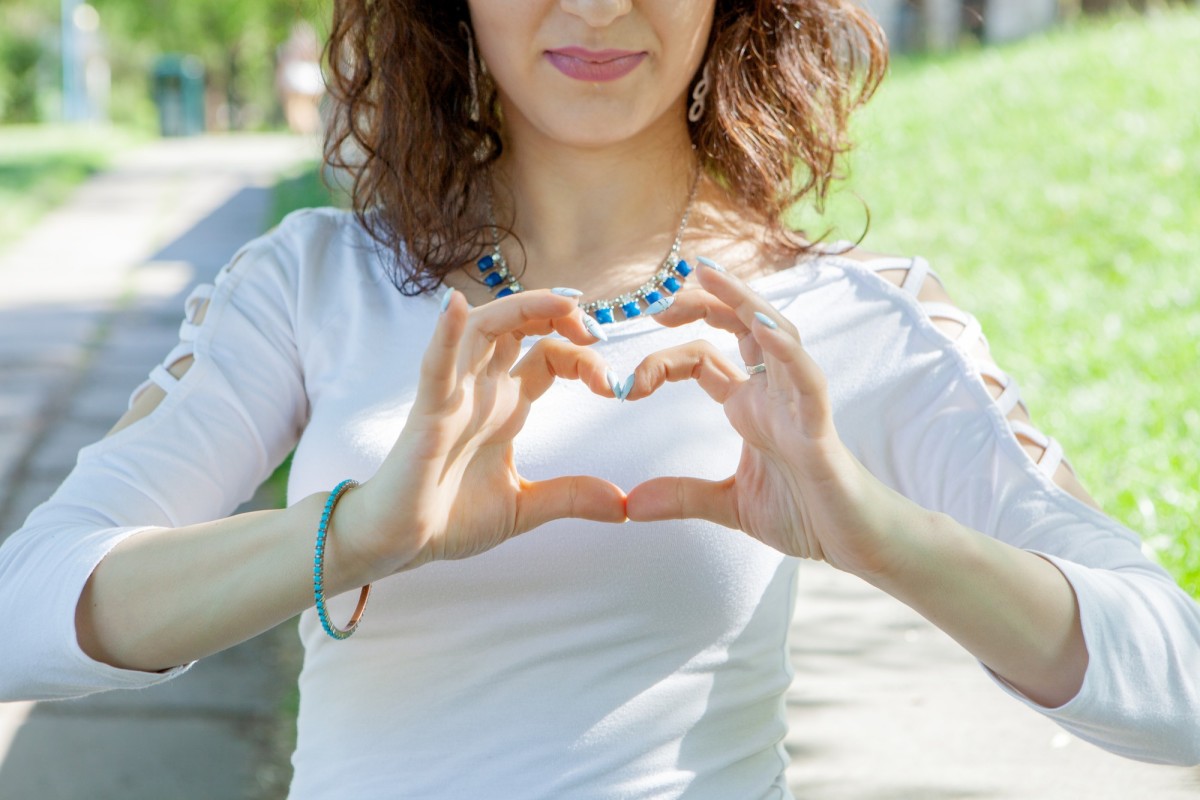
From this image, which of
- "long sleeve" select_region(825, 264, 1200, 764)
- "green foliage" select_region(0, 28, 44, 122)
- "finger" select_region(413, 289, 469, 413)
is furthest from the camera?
"green foliage" select_region(0, 28, 44, 122)

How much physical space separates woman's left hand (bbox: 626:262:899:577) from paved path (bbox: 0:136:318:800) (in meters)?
1.74

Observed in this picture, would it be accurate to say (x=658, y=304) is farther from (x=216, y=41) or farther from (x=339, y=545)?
(x=216, y=41)

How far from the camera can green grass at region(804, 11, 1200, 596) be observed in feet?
12.8

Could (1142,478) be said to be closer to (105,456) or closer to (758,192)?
(758,192)

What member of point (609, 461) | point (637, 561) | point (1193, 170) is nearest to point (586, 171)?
point (609, 461)

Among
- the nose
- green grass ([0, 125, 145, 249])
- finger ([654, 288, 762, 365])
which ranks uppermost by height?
the nose

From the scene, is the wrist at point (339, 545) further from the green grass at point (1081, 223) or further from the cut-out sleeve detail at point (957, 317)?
the green grass at point (1081, 223)

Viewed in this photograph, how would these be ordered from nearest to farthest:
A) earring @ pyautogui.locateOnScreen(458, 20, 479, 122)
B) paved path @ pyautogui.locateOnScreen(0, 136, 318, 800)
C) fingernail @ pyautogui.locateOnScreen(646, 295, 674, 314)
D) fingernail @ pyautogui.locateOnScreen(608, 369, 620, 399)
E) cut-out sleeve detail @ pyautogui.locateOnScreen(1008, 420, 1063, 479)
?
fingernail @ pyautogui.locateOnScreen(608, 369, 620, 399)
cut-out sleeve detail @ pyautogui.locateOnScreen(1008, 420, 1063, 479)
fingernail @ pyautogui.locateOnScreen(646, 295, 674, 314)
earring @ pyautogui.locateOnScreen(458, 20, 479, 122)
paved path @ pyautogui.locateOnScreen(0, 136, 318, 800)

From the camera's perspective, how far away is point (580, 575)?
1.76 m

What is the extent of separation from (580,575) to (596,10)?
685 millimetres

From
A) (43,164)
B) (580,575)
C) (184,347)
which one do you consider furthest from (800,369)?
(43,164)

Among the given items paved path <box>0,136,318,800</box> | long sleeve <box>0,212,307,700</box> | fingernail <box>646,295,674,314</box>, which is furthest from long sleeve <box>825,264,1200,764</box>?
paved path <box>0,136,318,800</box>

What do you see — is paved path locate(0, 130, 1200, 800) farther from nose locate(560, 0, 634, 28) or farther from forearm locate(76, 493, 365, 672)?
nose locate(560, 0, 634, 28)

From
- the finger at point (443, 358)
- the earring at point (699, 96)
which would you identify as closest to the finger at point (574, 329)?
the finger at point (443, 358)
